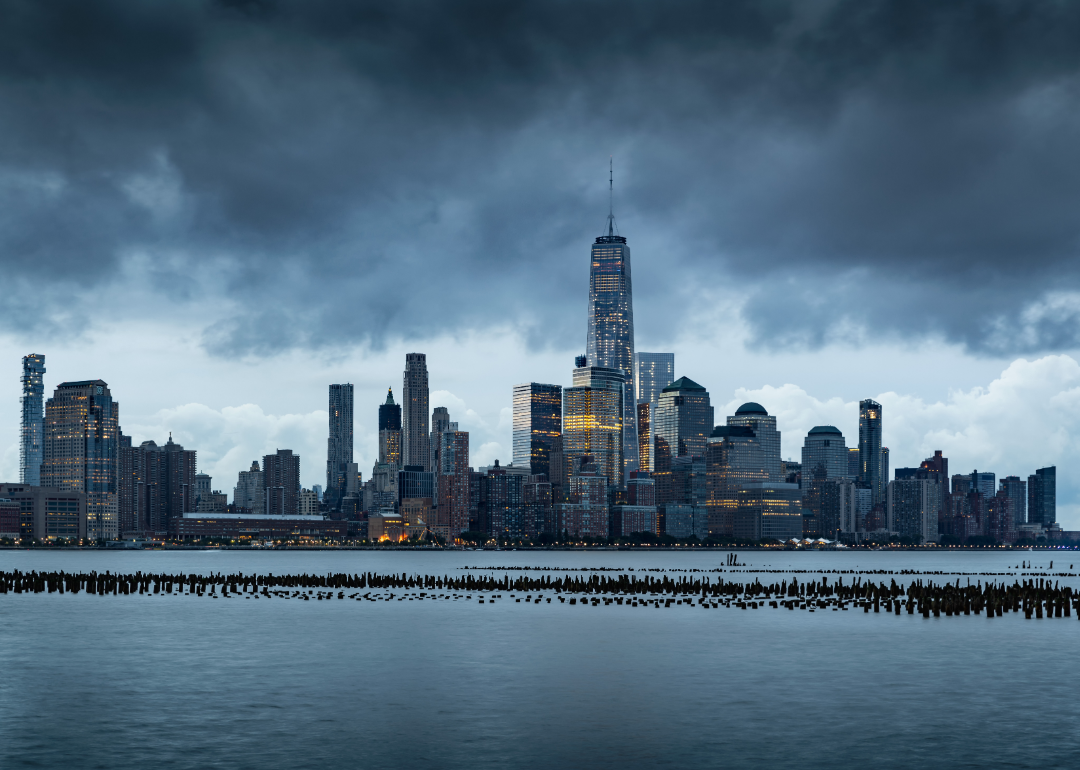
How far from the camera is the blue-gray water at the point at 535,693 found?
122 ft

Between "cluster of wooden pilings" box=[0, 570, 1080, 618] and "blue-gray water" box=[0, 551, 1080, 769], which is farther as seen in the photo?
"cluster of wooden pilings" box=[0, 570, 1080, 618]

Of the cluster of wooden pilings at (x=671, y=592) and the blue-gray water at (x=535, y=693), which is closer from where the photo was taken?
the blue-gray water at (x=535, y=693)

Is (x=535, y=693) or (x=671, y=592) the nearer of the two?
(x=535, y=693)

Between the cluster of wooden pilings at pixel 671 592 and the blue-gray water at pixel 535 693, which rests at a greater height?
the blue-gray water at pixel 535 693

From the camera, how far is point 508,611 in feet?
317

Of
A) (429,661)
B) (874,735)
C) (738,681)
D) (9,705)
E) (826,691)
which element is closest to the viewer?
(874,735)

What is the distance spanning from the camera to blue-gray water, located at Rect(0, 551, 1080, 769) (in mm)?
37125

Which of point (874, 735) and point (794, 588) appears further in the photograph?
point (794, 588)

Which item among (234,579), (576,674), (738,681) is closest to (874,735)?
(738,681)

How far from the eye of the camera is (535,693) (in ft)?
166

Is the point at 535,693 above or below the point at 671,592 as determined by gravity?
above

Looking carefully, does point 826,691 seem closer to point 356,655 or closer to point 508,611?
point 356,655

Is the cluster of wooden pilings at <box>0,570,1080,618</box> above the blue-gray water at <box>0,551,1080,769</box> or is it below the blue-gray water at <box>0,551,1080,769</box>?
below

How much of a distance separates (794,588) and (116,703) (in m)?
92.1
